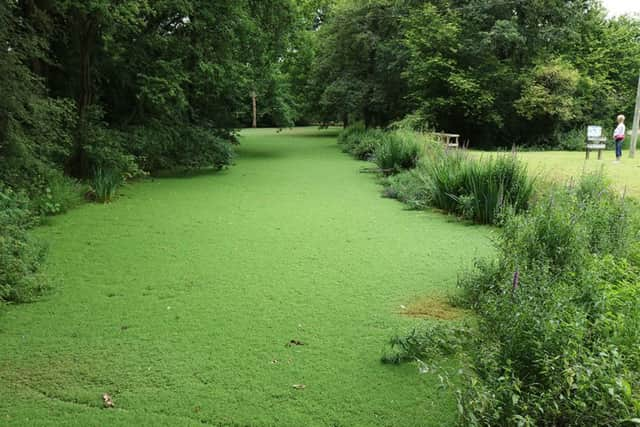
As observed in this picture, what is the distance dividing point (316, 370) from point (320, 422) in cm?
44

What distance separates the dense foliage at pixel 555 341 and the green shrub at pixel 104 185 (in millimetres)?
6093

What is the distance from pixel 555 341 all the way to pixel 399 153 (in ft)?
27.3

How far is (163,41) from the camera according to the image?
9930mm

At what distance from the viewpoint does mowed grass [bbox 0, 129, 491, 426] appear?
7.75ft

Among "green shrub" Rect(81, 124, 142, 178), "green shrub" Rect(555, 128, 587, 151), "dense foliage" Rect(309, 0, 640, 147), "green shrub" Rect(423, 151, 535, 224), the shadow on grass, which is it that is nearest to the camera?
"green shrub" Rect(423, 151, 535, 224)

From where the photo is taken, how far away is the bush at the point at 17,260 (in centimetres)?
354

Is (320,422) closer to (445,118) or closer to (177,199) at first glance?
(177,199)

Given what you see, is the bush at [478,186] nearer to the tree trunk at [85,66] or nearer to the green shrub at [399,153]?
the green shrub at [399,153]

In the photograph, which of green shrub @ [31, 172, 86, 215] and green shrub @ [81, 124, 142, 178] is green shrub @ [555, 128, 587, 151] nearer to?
green shrub @ [81, 124, 142, 178]

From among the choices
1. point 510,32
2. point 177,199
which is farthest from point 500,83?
point 177,199

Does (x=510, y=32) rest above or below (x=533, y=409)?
above

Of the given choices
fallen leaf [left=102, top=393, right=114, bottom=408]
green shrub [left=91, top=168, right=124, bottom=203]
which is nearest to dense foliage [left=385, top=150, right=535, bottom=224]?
fallen leaf [left=102, top=393, right=114, bottom=408]

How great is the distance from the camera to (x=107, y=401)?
2.37 m

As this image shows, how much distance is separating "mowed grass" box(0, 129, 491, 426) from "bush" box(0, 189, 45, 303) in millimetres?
151
